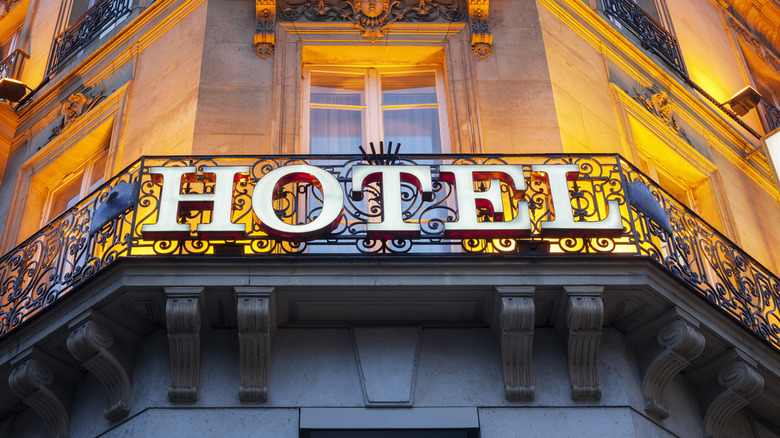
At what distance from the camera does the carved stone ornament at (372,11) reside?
11602 millimetres

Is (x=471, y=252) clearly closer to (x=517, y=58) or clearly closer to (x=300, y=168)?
(x=300, y=168)

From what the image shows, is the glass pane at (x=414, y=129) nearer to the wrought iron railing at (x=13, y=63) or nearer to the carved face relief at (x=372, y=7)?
the carved face relief at (x=372, y=7)

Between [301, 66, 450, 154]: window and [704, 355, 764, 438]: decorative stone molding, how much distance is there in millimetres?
3793

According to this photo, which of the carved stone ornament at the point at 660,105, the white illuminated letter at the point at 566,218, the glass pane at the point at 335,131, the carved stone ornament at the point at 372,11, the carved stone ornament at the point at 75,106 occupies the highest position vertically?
the carved stone ornament at the point at 372,11

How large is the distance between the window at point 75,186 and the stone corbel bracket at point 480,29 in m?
4.67

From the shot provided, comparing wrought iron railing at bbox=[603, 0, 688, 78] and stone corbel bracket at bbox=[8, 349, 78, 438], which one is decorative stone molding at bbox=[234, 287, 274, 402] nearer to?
stone corbel bracket at bbox=[8, 349, 78, 438]

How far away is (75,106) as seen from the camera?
12617 millimetres

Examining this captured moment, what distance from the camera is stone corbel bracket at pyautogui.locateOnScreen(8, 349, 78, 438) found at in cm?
832

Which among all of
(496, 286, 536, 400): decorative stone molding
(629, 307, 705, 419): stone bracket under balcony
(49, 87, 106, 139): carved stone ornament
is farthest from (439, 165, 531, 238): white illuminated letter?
(49, 87, 106, 139): carved stone ornament

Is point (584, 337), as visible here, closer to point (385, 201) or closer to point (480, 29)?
point (385, 201)

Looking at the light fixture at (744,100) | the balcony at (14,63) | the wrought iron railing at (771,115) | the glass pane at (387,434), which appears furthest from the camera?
the wrought iron railing at (771,115)

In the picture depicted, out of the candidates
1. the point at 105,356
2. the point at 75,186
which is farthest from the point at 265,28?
the point at 105,356

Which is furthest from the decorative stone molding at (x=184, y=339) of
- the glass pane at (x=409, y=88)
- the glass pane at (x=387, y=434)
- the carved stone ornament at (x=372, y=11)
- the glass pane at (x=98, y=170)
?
the carved stone ornament at (x=372, y=11)

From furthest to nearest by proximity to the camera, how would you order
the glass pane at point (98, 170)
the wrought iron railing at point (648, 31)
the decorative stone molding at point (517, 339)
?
the wrought iron railing at point (648, 31), the glass pane at point (98, 170), the decorative stone molding at point (517, 339)
